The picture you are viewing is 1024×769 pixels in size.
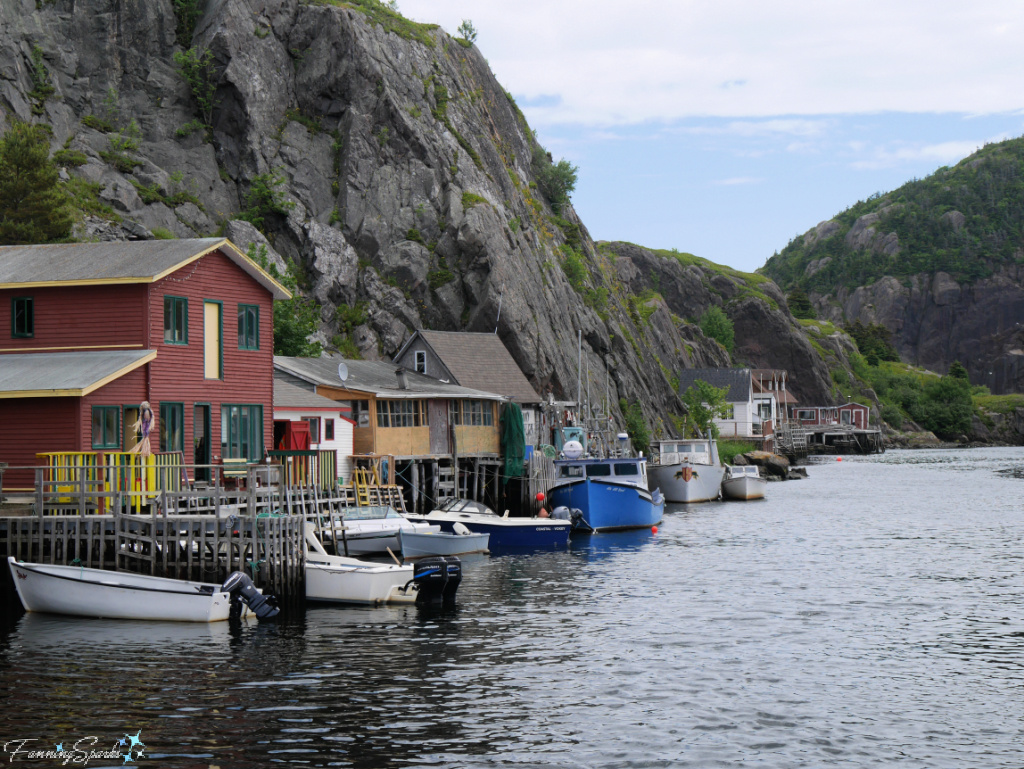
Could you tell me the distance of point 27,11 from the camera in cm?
8606

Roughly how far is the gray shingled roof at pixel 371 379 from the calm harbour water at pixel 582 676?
1807 cm

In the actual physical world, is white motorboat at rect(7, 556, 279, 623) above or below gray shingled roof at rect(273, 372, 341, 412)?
below

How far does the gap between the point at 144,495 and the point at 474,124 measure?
7622cm

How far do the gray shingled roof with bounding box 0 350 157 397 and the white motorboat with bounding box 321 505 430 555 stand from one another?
32.9 feet

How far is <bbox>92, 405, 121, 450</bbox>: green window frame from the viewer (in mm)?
37906

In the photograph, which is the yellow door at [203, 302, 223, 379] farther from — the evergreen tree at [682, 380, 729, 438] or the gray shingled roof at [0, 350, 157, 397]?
the evergreen tree at [682, 380, 729, 438]

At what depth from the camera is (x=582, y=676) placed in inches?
949

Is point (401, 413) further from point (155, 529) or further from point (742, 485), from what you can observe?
point (742, 485)

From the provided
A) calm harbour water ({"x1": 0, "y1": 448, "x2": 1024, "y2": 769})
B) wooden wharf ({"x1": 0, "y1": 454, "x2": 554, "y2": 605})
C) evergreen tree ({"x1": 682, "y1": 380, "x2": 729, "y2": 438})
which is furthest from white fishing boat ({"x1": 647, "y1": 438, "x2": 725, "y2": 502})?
wooden wharf ({"x1": 0, "y1": 454, "x2": 554, "y2": 605})

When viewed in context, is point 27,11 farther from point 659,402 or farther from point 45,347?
point 659,402

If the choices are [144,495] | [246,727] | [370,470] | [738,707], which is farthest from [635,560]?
[246,727]

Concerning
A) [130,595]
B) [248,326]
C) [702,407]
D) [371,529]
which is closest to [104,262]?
[248,326]

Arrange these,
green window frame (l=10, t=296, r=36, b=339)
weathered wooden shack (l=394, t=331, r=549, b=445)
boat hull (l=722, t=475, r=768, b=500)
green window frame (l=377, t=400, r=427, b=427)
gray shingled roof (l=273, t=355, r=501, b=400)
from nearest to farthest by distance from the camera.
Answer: green window frame (l=10, t=296, r=36, b=339) < gray shingled roof (l=273, t=355, r=501, b=400) < green window frame (l=377, t=400, r=427, b=427) < weathered wooden shack (l=394, t=331, r=549, b=445) < boat hull (l=722, t=475, r=768, b=500)

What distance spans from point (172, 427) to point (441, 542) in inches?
477
